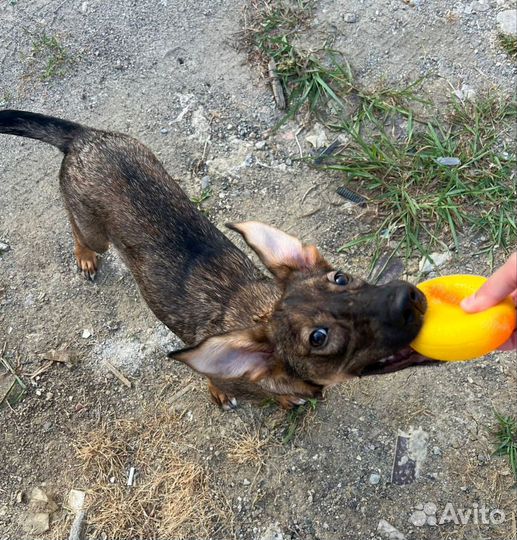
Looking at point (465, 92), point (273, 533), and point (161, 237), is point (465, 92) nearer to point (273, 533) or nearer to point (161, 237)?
point (161, 237)

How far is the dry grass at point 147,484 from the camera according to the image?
15.8 feet

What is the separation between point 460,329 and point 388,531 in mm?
2201

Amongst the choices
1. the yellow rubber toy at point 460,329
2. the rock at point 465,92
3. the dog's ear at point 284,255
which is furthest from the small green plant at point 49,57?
the yellow rubber toy at point 460,329

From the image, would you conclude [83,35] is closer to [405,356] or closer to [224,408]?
[224,408]

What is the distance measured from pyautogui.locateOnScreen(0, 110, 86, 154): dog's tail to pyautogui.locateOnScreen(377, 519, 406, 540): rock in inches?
156

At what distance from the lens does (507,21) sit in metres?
6.05

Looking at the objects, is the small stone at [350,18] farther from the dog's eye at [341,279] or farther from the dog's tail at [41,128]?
the dog's eye at [341,279]

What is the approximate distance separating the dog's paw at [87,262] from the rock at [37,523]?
2.13 m

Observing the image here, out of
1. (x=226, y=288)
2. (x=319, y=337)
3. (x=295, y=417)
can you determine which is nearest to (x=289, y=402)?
(x=295, y=417)

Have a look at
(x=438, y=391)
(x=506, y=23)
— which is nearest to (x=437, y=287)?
(x=438, y=391)

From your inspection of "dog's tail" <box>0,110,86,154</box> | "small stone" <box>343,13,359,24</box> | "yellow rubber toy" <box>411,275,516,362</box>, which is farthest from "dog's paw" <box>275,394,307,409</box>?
"small stone" <box>343,13,359,24</box>

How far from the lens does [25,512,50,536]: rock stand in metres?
4.87

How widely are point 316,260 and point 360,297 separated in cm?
68

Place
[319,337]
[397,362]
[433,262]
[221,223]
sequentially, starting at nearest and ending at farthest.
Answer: [319,337]
[397,362]
[433,262]
[221,223]
